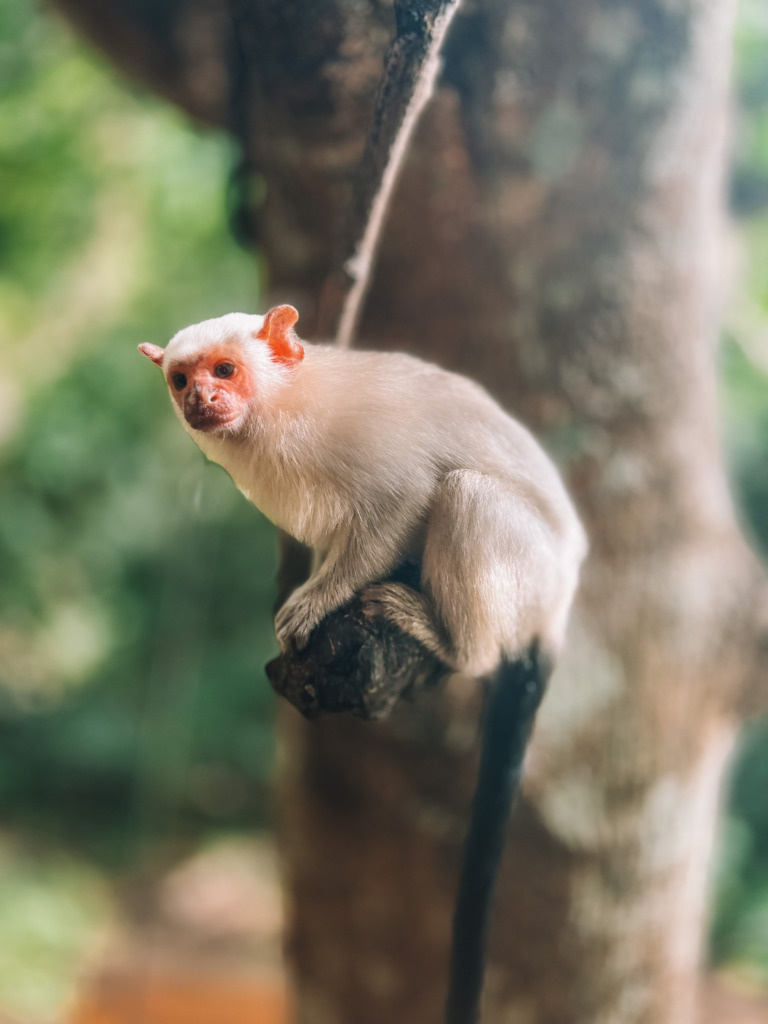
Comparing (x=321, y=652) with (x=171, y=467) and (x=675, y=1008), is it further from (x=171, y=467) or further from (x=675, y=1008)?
(x=171, y=467)

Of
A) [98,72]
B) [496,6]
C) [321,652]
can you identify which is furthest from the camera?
[98,72]

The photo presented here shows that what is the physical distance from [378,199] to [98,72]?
3.67ft

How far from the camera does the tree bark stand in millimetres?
830

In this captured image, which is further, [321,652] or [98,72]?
[98,72]

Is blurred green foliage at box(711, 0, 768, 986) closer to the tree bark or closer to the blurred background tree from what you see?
the tree bark

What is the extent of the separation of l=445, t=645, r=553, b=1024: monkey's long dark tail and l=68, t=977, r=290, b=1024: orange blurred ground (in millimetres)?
1727

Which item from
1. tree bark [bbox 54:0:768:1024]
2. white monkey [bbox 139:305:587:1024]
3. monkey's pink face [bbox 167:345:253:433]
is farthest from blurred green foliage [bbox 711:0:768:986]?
monkey's pink face [bbox 167:345:253:433]

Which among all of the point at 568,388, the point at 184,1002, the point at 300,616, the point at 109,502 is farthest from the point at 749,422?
the point at 184,1002

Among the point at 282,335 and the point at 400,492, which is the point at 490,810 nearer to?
the point at 400,492

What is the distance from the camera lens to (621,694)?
1.08 metres

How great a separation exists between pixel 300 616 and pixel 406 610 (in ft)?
0.29

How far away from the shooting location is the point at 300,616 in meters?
0.65

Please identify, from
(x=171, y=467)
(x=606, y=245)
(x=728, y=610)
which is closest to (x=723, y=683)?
(x=728, y=610)

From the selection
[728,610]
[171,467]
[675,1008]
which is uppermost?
[171,467]
